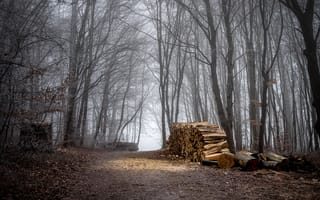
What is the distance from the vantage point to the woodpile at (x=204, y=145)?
7.31 metres

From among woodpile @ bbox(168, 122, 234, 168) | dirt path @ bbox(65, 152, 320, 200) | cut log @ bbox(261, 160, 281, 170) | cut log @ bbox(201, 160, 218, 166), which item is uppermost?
woodpile @ bbox(168, 122, 234, 168)

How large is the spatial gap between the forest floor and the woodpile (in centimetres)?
69

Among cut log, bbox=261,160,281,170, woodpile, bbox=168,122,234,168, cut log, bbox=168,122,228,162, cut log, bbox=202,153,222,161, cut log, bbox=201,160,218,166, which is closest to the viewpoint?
cut log, bbox=261,160,281,170

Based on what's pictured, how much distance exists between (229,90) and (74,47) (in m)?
8.98

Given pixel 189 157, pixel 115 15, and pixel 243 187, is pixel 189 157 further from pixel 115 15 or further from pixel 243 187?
pixel 115 15

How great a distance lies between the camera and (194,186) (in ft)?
16.2

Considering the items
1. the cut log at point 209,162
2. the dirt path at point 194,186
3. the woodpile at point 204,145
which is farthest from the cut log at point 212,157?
the dirt path at point 194,186

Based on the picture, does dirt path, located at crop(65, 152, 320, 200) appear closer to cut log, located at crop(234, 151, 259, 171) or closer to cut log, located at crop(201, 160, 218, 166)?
cut log, located at crop(234, 151, 259, 171)

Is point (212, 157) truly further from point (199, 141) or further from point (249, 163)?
point (249, 163)

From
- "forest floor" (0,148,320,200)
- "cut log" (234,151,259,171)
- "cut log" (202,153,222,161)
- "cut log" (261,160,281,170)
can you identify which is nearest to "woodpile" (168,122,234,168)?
"cut log" (202,153,222,161)

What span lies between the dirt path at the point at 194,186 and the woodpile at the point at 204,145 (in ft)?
3.19

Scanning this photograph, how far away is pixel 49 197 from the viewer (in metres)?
4.12

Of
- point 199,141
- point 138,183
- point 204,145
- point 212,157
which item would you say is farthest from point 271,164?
point 138,183

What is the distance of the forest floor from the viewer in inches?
166
